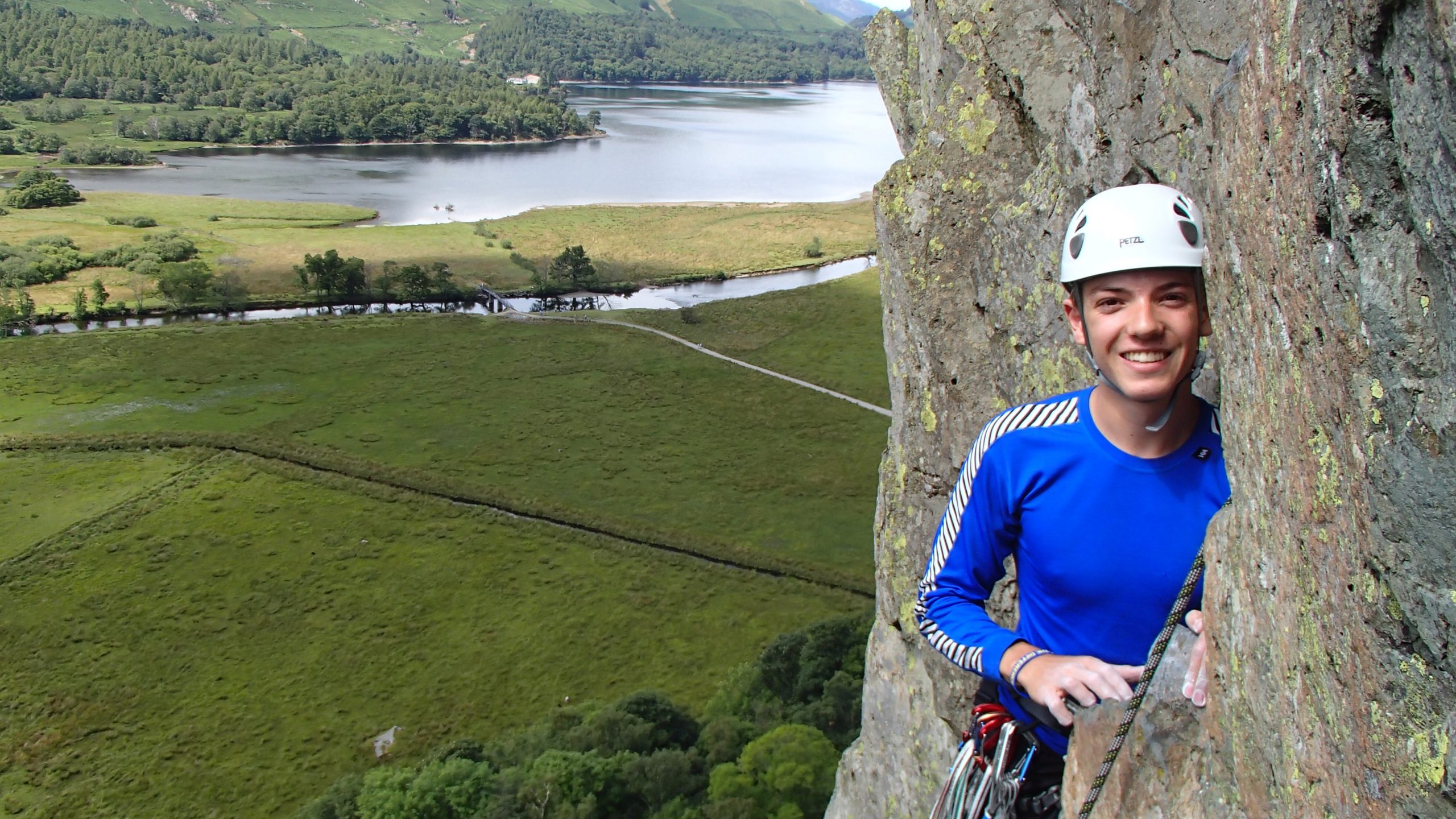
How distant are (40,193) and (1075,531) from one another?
461 feet

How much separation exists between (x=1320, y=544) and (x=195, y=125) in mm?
206389

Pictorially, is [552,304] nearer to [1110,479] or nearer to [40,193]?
[40,193]

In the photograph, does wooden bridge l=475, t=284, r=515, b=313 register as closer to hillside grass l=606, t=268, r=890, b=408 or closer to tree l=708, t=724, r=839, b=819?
hillside grass l=606, t=268, r=890, b=408

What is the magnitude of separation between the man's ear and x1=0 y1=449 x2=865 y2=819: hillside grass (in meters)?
33.1

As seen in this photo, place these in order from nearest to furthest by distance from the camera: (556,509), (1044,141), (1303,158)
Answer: (1303,158), (1044,141), (556,509)

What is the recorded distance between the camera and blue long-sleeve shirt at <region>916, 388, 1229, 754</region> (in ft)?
14.9

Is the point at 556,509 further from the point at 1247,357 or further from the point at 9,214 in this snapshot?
the point at 9,214


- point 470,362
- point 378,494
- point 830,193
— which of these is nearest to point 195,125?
point 830,193

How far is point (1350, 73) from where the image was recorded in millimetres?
3531

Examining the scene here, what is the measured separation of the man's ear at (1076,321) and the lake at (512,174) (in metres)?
121

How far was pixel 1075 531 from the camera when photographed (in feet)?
15.0

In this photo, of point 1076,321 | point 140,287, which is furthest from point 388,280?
point 1076,321

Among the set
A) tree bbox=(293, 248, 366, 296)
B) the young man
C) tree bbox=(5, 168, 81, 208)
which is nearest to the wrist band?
the young man

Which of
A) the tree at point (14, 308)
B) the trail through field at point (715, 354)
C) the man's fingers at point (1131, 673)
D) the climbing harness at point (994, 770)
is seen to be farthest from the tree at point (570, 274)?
the man's fingers at point (1131, 673)
